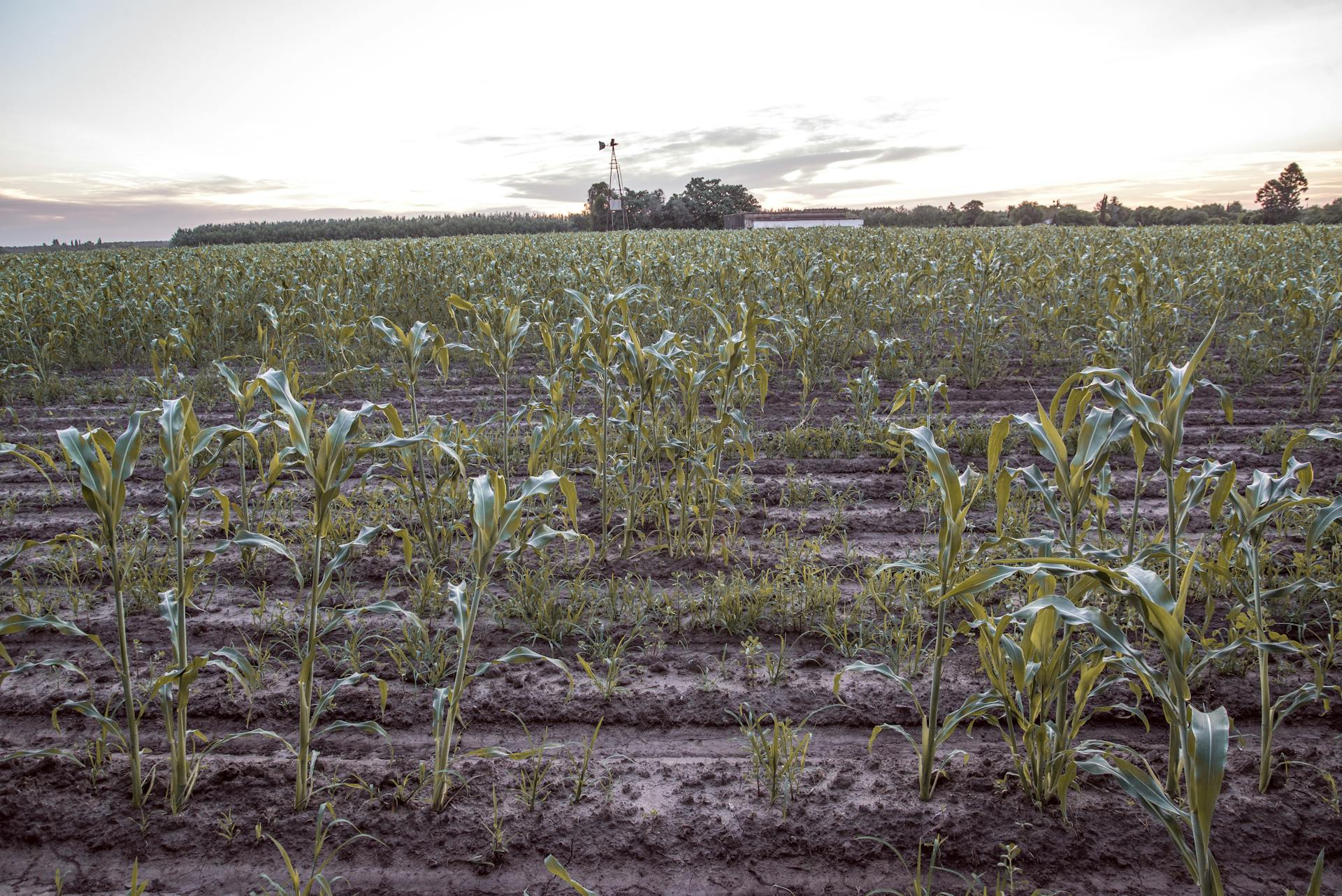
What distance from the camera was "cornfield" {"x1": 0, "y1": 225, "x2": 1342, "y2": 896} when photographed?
2178mm

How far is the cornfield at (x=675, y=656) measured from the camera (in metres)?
2.18

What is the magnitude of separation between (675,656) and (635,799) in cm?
85

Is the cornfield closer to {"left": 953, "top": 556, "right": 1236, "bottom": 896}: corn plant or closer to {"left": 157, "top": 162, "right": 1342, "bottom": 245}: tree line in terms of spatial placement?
{"left": 953, "top": 556, "right": 1236, "bottom": 896}: corn plant

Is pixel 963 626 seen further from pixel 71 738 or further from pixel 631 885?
pixel 71 738

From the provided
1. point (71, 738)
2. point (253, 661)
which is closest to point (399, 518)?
point (253, 661)

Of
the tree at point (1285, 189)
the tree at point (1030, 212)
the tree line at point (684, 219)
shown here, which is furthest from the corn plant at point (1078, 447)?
the tree at point (1285, 189)

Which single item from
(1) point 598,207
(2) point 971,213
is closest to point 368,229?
(1) point 598,207

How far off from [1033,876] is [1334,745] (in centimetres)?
137

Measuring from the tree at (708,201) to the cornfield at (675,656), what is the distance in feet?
203

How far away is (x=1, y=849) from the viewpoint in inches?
89.6

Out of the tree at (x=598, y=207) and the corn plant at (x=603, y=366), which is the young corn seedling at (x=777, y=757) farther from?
the tree at (x=598, y=207)

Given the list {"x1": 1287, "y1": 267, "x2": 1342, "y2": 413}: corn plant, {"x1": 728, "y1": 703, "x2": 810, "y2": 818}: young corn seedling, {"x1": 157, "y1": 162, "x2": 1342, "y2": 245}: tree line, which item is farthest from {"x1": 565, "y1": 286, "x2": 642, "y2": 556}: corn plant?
{"x1": 157, "y1": 162, "x2": 1342, "y2": 245}: tree line

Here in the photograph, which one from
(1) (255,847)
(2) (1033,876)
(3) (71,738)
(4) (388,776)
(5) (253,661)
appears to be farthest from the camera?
(5) (253,661)

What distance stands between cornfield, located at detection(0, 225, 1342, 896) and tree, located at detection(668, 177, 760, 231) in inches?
2432
